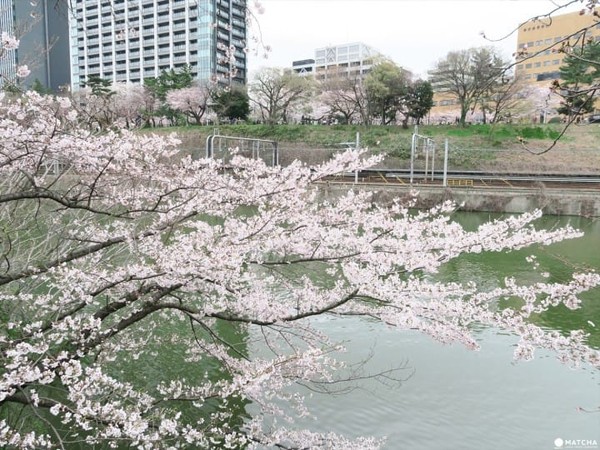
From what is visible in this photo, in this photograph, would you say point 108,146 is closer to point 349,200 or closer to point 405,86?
point 349,200

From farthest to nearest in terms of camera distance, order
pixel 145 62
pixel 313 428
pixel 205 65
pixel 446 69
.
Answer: pixel 145 62 → pixel 205 65 → pixel 446 69 → pixel 313 428

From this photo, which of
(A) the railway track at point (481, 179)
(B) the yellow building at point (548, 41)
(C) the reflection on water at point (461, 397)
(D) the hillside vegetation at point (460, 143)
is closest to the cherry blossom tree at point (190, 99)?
(D) the hillside vegetation at point (460, 143)

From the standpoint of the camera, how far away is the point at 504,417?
454 cm

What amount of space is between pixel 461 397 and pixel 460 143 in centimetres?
2552

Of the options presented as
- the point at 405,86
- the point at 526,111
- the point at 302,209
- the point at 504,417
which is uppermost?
the point at 405,86

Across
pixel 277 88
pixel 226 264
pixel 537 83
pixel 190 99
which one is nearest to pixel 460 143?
pixel 277 88

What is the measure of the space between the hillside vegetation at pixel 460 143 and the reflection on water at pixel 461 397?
681 inches

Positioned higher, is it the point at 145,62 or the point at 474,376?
the point at 145,62

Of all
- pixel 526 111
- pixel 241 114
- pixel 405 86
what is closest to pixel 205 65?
pixel 241 114

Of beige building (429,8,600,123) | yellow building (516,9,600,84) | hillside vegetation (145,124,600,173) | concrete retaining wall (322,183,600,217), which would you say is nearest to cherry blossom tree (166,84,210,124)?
hillside vegetation (145,124,600,173)

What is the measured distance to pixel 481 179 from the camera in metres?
22.5

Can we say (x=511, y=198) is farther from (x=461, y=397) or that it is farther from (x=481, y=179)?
(x=461, y=397)

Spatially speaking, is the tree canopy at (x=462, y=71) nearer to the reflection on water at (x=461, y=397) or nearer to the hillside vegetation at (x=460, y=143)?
the hillside vegetation at (x=460, y=143)

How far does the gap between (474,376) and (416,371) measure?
2.20 feet
